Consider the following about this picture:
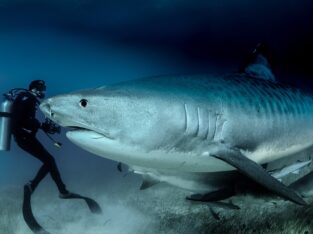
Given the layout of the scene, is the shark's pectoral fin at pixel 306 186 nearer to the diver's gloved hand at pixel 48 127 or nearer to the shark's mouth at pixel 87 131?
the shark's mouth at pixel 87 131

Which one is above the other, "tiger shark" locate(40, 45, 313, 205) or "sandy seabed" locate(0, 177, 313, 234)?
"tiger shark" locate(40, 45, 313, 205)

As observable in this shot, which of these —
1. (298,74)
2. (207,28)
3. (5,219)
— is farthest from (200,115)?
(298,74)

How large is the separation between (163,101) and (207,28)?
71.1 ft

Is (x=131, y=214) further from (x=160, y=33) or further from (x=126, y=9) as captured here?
(x=160, y=33)

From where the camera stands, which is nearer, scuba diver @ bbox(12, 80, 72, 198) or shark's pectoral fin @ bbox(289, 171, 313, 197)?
shark's pectoral fin @ bbox(289, 171, 313, 197)

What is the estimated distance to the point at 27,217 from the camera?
7.35m

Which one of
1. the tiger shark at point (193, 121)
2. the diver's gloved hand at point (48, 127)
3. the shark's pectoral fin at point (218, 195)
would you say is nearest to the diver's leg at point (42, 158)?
the diver's gloved hand at point (48, 127)

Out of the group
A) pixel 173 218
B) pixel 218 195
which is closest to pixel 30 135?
pixel 173 218

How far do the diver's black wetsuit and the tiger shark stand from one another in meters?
4.54

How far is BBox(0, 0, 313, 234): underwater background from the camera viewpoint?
6.23 metres

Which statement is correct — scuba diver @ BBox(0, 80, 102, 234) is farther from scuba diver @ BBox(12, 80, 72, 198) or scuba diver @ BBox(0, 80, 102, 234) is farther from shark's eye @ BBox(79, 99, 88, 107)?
shark's eye @ BBox(79, 99, 88, 107)

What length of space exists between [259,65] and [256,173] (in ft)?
6.89

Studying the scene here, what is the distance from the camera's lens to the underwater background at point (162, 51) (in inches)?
245

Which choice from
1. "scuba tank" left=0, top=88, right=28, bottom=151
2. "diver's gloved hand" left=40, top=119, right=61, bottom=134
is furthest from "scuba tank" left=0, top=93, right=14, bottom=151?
"diver's gloved hand" left=40, top=119, right=61, bottom=134
